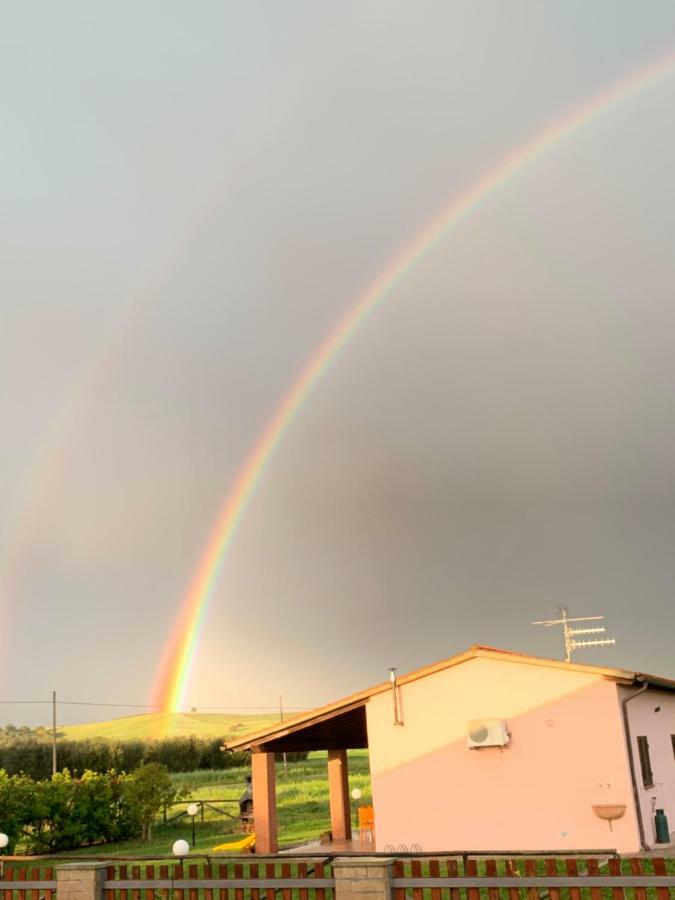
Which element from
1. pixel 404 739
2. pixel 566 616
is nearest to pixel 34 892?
pixel 404 739

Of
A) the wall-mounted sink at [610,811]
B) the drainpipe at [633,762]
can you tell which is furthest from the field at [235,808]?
the drainpipe at [633,762]

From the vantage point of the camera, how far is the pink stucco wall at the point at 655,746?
52.3ft

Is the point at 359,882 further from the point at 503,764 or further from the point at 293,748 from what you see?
the point at 293,748

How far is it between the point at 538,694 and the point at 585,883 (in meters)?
9.07

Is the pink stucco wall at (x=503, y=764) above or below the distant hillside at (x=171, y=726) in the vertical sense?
below

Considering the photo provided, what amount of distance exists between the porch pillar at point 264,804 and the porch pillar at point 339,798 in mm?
4039

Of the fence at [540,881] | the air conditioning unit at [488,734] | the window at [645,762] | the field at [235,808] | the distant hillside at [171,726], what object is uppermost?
the distant hillside at [171,726]

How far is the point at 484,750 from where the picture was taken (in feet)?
53.7

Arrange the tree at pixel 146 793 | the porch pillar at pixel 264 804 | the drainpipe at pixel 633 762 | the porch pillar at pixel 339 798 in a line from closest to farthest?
the drainpipe at pixel 633 762 → the porch pillar at pixel 264 804 → the porch pillar at pixel 339 798 → the tree at pixel 146 793

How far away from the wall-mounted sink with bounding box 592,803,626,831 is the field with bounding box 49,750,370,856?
8937 mm

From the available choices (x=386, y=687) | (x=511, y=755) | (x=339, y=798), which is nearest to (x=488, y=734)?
(x=511, y=755)

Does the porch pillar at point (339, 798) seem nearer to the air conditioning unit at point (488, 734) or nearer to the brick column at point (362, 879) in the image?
the air conditioning unit at point (488, 734)

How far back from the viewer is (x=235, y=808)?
3925cm

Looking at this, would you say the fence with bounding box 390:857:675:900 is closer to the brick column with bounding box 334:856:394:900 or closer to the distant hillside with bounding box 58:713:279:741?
the brick column with bounding box 334:856:394:900
